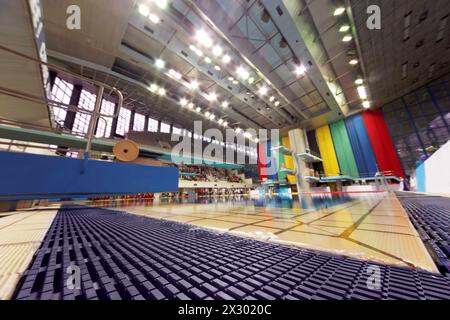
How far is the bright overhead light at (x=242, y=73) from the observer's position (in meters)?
8.37

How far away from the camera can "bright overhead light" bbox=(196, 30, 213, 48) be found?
6551mm

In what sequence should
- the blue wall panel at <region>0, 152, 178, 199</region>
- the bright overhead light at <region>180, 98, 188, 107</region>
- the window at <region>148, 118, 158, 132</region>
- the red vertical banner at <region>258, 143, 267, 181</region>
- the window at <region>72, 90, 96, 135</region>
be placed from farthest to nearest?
the window at <region>148, 118, 158, 132</region>, the red vertical banner at <region>258, 143, 267, 181</region>, the window at <region>72, 90, 96, 135</region>, the bright overhead light at <region>180, 98, 188, 107</region>, the blue wall panel at <region>0, 152, 178, 199</region>

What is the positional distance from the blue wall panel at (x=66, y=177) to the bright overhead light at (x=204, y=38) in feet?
22.7

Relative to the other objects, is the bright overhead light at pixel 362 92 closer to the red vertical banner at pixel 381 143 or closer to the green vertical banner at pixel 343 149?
the red vertical banner at pixel 381 143

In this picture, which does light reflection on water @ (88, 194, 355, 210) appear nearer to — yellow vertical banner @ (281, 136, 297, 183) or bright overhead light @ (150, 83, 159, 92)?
yellow vertical banner @ (281, 136, 297, 183)

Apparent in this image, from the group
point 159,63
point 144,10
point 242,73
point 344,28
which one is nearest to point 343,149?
point 344,28

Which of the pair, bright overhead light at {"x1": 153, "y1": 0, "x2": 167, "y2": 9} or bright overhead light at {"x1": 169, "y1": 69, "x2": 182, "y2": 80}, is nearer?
bright overhead light at {"x1": 153, "y1": 0, "x2": 167, "y2": 9}

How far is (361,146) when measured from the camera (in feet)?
44.1

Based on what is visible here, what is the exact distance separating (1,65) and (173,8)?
5496 millimetres

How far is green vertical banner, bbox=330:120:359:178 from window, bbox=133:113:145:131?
1930 cm

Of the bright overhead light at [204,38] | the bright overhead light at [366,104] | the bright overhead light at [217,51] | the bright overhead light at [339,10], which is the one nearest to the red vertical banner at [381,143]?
the bright overhead light at [366,104]

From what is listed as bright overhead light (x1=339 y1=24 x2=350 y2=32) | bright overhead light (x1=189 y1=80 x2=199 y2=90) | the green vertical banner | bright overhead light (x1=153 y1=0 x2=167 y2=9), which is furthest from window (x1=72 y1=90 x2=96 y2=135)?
the green vertical banner

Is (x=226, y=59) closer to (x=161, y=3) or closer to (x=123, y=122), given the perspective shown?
(x=161, y=3)

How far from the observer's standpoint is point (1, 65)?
9.76 ft
